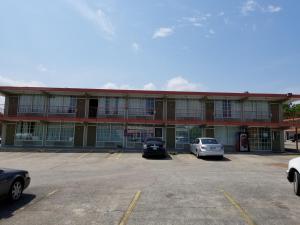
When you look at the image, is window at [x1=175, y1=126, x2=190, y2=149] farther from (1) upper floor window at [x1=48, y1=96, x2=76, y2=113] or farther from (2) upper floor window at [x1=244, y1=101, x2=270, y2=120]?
(1) upper floor window at [x1=48, y1=96, x2=76, y2=113]

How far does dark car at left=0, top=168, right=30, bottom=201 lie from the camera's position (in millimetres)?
6738

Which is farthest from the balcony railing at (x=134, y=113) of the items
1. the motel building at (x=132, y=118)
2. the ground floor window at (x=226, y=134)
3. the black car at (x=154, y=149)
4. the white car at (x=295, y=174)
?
the white car at (x=295, y=174)

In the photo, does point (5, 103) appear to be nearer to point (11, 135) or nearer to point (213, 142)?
point (11, 135)

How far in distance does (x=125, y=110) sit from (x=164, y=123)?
4.42 metres

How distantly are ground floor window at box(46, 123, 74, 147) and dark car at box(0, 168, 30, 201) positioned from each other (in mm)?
19556

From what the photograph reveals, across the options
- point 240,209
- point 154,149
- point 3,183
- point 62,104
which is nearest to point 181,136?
point 154,149

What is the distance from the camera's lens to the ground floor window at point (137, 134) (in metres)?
26.6

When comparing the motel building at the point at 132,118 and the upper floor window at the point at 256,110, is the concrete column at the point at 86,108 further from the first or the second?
the upper floor window at the point at 256,110

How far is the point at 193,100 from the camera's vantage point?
2742 centimetres

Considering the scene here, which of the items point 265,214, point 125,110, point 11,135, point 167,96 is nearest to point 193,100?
point 167,96

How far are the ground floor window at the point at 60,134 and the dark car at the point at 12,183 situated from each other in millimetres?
19556

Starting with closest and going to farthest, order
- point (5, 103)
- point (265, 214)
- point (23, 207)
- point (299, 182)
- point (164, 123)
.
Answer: point (265, 214)
point (23, 207)
point (299, 182)
point (164, 123)
point (5, 103)

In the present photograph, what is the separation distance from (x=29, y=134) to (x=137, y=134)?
10935 mm

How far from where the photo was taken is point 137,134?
26.8 meters
